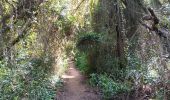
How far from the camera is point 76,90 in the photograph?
505 inches

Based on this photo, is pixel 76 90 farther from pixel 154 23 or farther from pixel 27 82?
pixel 154 23

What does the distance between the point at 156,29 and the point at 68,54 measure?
15.3 feet

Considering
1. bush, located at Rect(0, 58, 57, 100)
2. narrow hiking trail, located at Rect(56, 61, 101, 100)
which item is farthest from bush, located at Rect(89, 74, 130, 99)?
bush, located at Rect(0, 58, 57, 100)

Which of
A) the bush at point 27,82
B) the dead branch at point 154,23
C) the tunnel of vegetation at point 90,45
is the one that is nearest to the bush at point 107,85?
the tunnel of vegetation at point 90,45

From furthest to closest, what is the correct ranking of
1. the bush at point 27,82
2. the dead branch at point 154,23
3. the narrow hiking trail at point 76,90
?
the narrow hiking trail at point 76,90 < the dead branch at point 154,23 < the bush at point 27,82

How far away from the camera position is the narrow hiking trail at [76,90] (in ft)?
39.4

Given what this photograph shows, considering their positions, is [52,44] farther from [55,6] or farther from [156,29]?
[156,29]

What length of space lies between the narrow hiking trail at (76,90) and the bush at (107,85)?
278 millimetres

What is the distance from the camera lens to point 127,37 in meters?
13.0

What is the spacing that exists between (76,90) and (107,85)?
1.37 meters

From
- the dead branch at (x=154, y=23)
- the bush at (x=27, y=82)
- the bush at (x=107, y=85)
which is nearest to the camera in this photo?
the bush at (x=27, y=82)

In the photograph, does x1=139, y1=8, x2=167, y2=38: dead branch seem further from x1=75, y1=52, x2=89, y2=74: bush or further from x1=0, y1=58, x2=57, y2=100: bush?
x1=0, y1=58, x2=57, y2=100: bush

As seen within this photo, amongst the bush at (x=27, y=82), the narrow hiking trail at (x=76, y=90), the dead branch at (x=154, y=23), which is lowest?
the narrow hiking trail at (x=76, y=90)

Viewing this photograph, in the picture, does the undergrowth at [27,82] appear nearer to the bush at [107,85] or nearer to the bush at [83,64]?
the bush at [107,85]
